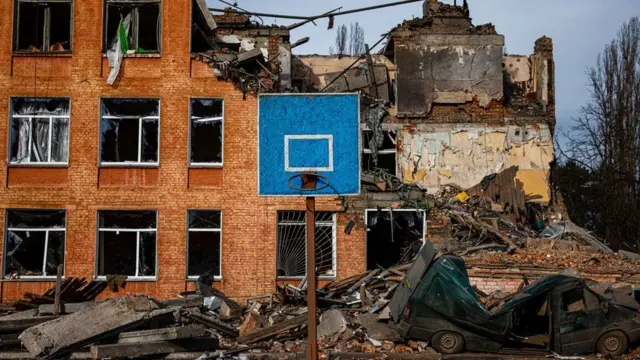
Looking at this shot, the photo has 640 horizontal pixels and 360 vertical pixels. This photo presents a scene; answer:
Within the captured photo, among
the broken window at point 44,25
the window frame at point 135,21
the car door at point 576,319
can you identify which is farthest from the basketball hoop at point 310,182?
the broken window at point 44,25

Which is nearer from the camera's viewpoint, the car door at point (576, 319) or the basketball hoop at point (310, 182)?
the basketball hoop at point (310, 182)

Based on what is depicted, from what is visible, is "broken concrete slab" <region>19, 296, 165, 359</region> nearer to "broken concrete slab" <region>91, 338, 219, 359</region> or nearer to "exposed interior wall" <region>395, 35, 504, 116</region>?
"broken concrete slab" <region>91, 338, 219, 359</region>

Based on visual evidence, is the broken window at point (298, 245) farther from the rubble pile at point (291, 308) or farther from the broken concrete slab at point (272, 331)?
the broken concrete slab at point (272, 331)

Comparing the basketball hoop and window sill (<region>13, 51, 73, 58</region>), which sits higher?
window sill (<region>13, 51, 73, 58</region>)

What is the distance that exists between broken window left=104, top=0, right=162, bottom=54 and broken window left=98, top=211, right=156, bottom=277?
16.1ft

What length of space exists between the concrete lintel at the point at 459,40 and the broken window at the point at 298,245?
31.3 feet

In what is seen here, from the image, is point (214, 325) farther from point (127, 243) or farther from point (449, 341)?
point (127, 243)

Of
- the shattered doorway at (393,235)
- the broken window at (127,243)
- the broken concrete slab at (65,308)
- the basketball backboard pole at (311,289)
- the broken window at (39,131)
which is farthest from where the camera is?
the shattered doorway at (393,235)

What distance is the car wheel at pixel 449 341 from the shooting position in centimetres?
1462

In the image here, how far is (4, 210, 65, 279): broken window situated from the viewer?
21.5 metres

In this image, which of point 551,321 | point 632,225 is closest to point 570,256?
point 551,321

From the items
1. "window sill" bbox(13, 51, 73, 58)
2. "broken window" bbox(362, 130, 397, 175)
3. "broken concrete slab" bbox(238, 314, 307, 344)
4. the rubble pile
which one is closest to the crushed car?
the rubble pile

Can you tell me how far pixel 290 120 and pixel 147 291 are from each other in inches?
563

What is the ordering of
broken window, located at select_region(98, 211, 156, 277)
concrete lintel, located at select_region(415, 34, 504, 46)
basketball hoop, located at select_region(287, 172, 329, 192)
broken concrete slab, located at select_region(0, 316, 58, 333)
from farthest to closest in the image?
concrete lintel, located at select_region(415, 34, 504, 46)
broken window, located at select_region(98, 211, 156, 277)
broken concrete slab, located at select_region(0, 316, 58, 333)
basketball hoop, located at select_region(287, 172, 329, 192)
